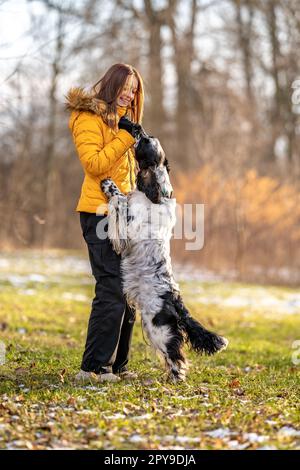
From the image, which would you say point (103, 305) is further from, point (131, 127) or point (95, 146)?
point (131, 127)

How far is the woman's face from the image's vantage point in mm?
5922

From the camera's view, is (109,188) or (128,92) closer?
(109,188)

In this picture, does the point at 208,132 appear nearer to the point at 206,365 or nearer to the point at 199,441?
the point at 206,365

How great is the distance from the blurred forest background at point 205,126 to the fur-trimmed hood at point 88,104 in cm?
1200

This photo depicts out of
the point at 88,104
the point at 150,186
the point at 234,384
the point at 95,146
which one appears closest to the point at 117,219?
the point at 150,186

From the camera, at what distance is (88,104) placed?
5.86 m

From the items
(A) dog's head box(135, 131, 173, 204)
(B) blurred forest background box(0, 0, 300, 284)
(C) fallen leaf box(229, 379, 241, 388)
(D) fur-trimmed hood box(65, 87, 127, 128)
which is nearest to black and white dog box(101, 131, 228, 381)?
(A) dog's head box(135, 131, 173, 204)

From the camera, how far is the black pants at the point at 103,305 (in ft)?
19.3

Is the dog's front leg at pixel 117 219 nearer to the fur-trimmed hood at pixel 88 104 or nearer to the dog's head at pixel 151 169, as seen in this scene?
the dog's head at pixel 151 169

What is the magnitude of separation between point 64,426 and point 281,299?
35.0 feet

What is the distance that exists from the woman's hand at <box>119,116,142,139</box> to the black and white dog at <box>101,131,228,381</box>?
6cm

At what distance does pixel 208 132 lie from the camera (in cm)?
2198

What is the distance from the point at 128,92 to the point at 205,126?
1635 centimetres
